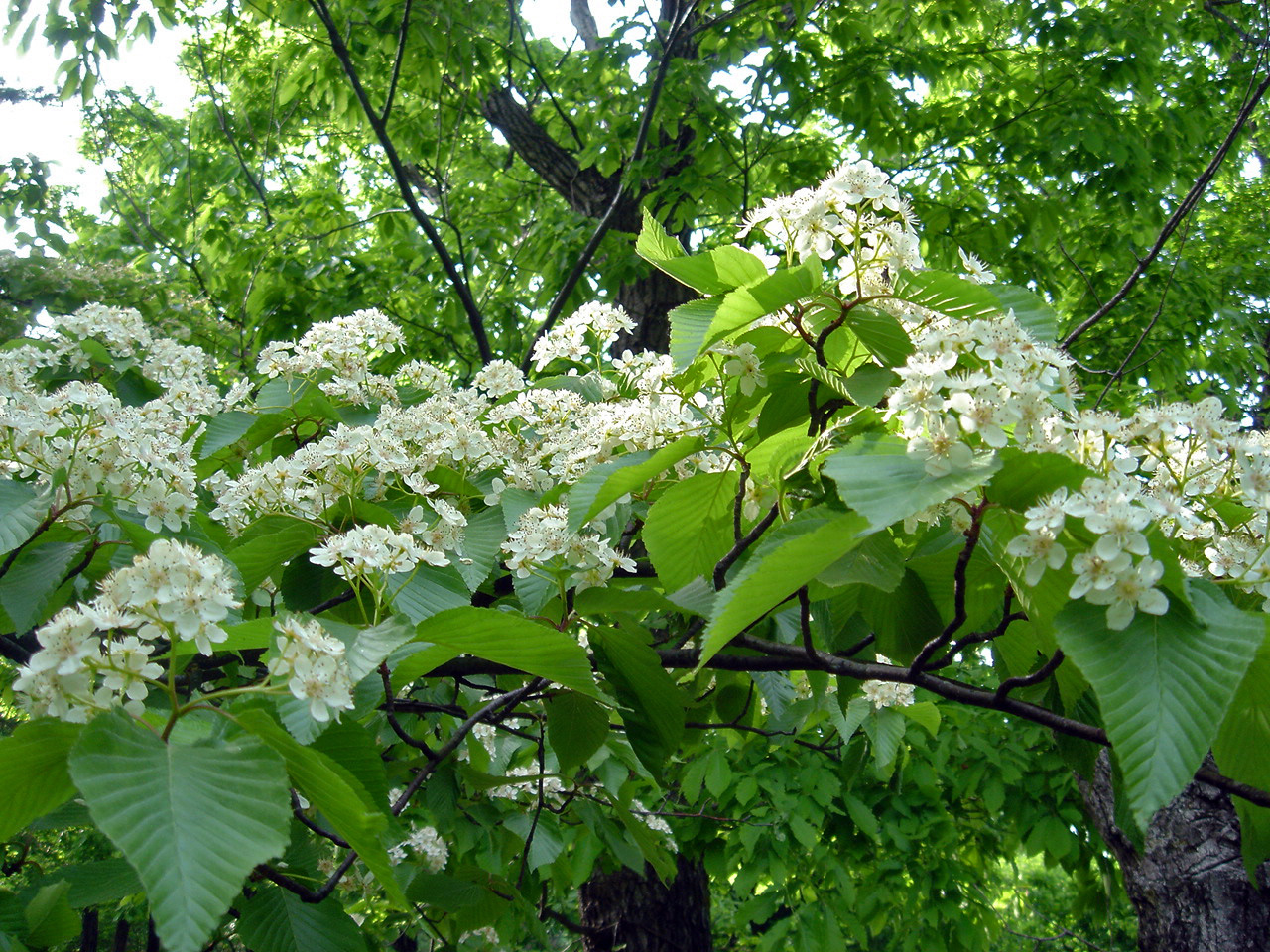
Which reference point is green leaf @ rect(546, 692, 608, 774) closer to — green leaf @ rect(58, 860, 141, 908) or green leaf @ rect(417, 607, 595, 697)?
green leaf @ rect(417, 607, 595, 697)

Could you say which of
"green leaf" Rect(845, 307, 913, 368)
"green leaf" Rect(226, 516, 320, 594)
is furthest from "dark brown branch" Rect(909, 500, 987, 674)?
"green leaf" Rect(226, 516, 320, 594)

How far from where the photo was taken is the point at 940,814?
4.43 metres

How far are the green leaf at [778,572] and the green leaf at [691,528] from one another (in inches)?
14.5

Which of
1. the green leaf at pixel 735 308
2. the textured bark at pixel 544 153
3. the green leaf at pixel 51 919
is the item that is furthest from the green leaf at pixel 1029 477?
the textured bark at pixel 544 153

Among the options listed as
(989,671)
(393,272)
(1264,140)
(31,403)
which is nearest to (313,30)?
(393,272)

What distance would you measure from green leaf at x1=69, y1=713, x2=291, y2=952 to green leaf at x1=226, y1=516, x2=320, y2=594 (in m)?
0.73

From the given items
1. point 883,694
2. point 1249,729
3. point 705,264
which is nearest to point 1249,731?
point 1249,729

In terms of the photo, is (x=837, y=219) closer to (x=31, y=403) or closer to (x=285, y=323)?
(x=31, y=403)

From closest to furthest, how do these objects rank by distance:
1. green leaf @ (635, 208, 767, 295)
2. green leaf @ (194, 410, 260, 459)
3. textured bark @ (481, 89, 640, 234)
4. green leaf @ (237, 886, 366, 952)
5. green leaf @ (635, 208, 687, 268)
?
green leaf @ (635, 208, 767, 295) < green leaf @ (635, 208, 687, 268) < green leaf @ (237, 886, 366, 952) < green leaf @ (194, 410, 260, 459) < textured bark @ (481, 89, 640, 234)

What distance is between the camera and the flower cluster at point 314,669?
105 cm

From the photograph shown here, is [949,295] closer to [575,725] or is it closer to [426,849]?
[575,725]

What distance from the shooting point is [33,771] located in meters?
0.95

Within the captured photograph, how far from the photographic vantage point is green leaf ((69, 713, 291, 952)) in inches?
31.0

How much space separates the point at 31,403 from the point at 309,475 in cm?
52
